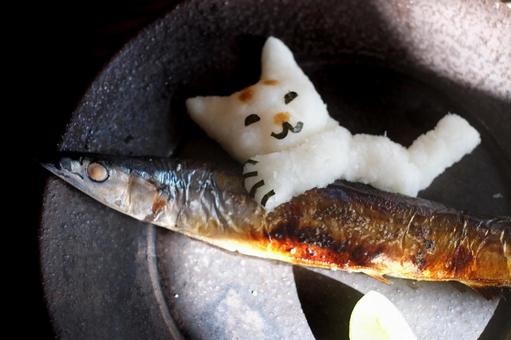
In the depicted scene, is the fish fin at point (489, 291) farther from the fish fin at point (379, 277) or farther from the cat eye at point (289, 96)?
the cat eye at point (289, 96)

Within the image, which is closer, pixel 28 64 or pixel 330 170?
pixel 330 170

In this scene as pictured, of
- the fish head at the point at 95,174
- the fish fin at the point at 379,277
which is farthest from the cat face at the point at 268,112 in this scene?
the fish fin at the point at 379,277

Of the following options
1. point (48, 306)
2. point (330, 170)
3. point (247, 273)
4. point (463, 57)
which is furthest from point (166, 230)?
point (463, 57)

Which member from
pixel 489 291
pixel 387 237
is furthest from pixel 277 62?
pixel 489 291

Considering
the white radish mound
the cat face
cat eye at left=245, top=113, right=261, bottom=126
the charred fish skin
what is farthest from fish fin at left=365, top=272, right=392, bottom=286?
cat eye at left=245, top=113, right=261, bottom=126

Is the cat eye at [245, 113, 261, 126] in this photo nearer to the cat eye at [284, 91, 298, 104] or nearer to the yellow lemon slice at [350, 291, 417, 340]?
the cat eye at [284, 91, 298, 104]

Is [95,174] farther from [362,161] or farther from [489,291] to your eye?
[489,291]

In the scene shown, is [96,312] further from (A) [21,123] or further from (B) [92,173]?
(A) [21,123]
